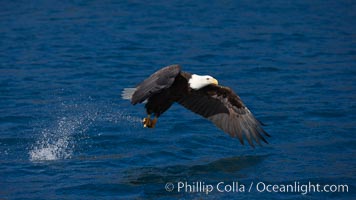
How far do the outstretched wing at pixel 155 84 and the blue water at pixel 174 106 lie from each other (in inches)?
38.4

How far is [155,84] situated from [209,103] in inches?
54.0

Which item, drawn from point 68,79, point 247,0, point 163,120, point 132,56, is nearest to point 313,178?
point 163,120

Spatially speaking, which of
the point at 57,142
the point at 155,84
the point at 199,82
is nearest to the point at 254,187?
the point at 199,82

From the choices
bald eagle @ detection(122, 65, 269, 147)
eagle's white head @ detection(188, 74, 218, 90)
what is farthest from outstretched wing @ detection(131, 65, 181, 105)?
eagle's white head @ detection(188, 74, 218, 90)

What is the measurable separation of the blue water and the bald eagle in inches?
15.0

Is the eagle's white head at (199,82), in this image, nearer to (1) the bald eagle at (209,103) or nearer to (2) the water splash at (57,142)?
(1) the bald eagle at (209,103)

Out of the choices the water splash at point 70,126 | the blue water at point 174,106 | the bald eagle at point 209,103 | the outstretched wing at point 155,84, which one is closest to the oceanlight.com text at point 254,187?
the blue water at point 174,106

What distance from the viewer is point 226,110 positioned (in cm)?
942

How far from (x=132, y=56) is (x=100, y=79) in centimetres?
189

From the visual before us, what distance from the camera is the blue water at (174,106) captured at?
8930mm

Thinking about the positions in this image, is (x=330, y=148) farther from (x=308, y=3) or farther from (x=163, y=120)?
(x=308, y=3)

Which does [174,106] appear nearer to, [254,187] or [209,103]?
[209,103]

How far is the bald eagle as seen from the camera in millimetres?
9000

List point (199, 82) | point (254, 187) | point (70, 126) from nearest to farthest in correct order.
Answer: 1. point (254, 187)
2. point (199, 82)
3. point (70, 126)
